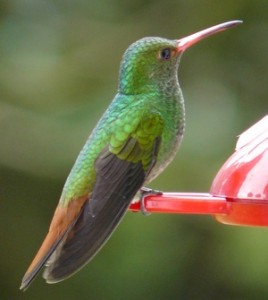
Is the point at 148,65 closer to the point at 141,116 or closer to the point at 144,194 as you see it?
the point at 141,116

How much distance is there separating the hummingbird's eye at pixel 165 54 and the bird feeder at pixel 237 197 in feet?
2.33

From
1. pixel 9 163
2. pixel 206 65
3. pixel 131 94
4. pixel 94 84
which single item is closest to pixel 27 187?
pixel 9 163

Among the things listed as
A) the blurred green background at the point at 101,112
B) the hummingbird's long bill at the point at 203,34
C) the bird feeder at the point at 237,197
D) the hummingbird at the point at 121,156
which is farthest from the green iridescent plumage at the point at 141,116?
the blurred green background at the point at 101,112

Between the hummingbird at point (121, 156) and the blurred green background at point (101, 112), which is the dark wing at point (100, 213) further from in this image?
the blurred green background at point (101, 112)

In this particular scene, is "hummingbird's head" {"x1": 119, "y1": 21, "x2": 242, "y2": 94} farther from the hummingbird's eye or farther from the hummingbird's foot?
the hummingbird's foot

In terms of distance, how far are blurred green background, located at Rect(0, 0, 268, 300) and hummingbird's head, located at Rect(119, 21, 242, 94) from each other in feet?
6.90

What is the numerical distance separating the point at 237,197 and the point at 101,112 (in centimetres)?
324

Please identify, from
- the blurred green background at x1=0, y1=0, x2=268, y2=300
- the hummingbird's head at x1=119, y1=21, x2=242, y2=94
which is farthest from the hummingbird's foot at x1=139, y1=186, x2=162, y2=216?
the blurred green background at x1=0, y1=0, x2=268, y2=300

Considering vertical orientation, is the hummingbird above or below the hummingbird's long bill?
below

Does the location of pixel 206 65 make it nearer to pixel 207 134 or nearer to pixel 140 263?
pixel 207 134

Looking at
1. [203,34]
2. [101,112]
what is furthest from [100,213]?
[101,112]

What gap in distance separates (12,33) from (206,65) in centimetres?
127

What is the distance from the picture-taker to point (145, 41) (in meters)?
5.39

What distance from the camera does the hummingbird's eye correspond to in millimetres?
5383
